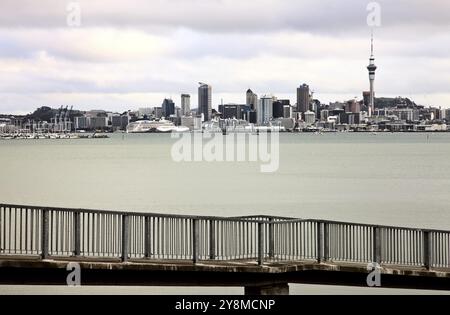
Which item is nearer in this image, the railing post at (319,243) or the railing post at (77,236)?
the railing post at (77,236)

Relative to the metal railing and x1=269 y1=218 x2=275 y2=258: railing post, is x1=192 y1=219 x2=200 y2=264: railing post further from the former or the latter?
x1=269 y1=218 x2=275 y2=258: railing post

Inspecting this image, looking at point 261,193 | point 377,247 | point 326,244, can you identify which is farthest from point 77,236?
point 261,193

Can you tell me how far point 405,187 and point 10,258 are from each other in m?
91.1

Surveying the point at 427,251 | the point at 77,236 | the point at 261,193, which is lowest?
the point at 261,193

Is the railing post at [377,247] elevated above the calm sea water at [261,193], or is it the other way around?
the railing post at [377,247]

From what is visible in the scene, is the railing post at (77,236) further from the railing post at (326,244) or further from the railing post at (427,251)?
the railing post at (427,251)

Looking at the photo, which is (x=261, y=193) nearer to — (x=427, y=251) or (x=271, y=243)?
(x=427, y=251)

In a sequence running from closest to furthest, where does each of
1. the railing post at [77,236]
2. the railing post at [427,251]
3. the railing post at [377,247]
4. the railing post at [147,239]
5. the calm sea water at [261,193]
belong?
1. the railing post at [77,236]
2. the railing post at [147,239]
3. the railing post at [377,247]
4. the railing post at [427,251]
5. the calm sea water at [261,193]

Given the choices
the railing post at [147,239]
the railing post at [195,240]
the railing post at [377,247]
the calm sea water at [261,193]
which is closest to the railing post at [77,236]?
the railing post at [147,239]

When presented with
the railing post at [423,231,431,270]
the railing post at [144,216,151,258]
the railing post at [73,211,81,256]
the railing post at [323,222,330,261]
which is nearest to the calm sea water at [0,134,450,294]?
the railing post at [423,231,431,270]

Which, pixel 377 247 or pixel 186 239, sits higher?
pixel 186 239

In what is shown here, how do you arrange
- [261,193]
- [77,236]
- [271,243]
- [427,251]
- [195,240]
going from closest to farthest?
[77,236]
[195,240]
[271,243]
[427,251]
[261,193]

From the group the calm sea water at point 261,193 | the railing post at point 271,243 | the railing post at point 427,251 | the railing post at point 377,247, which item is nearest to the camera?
the railing post at point 271,243

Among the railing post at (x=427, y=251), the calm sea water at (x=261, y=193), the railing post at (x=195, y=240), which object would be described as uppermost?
the railing post at (x=195, y=240)
